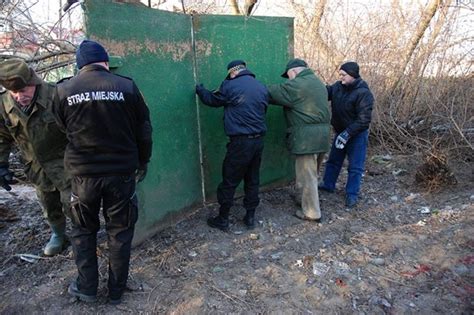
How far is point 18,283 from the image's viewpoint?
10.2ft

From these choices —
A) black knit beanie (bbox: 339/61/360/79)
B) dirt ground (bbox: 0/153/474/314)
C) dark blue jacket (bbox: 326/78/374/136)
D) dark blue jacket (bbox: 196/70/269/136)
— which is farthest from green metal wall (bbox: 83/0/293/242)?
black knit beanie (bbox: 339/61/360/79)

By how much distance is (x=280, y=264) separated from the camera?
3.37 meters

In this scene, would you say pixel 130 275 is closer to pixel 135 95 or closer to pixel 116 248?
pixel 116 248

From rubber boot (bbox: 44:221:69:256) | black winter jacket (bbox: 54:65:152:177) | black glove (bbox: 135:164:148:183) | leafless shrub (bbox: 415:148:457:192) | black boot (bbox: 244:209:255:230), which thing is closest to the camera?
black winter jacket (bbox: 54:65:152:177)

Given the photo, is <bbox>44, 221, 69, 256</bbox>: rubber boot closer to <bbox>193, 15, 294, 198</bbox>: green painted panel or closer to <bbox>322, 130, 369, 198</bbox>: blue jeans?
<bbox>193, 15, 294, 198</bbox>: green painted panel

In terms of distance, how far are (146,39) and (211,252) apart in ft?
6.69

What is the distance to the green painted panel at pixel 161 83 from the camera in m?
3.08

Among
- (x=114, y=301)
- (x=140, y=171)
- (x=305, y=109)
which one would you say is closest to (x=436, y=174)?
(x=305, y=109)

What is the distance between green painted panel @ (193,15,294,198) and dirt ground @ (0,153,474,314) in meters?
0.54

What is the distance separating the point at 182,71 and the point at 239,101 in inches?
25.8

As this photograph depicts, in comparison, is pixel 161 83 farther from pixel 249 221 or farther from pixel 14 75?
pixel 249 221

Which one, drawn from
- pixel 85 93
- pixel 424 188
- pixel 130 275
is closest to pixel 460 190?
pixel 424 188

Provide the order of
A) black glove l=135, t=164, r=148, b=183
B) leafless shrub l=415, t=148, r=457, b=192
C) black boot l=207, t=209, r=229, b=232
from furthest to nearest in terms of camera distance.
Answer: leafless shrub l=415, t=148, r=457, b=192
black boot l=207, t=209, r=229, b=232
black glove l=135, t=164, r=148, b=183

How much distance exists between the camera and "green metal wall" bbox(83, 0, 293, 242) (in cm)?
319
